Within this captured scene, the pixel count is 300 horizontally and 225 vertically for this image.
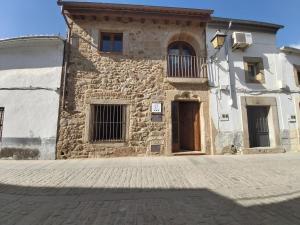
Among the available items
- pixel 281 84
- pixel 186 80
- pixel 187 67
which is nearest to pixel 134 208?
pixel 186 80

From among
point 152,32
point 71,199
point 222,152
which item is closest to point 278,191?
point 71,199

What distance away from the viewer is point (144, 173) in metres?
5.09

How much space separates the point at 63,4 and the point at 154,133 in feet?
20.9

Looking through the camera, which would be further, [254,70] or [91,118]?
[254,70]

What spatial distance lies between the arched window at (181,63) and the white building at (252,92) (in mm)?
709

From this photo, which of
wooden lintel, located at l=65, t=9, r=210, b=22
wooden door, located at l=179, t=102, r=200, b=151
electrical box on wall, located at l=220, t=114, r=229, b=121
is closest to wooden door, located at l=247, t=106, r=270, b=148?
electrical box on wall, located at l=220, t=114, r=229, b=121

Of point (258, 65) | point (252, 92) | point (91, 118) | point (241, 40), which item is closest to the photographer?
point (91, 118)

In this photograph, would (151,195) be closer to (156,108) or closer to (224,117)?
(156,108)

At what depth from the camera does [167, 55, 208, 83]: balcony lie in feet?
28.2

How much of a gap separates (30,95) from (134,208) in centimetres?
679

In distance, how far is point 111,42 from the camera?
8609 mm

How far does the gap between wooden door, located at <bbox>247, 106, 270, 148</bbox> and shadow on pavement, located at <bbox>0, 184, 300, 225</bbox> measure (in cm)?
580

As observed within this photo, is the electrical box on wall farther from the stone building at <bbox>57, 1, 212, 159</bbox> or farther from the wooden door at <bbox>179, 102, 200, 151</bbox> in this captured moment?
the wooden door at <bbox>179, 102, 200, 151</bbox>

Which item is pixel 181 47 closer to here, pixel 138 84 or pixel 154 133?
pixel 138 84
